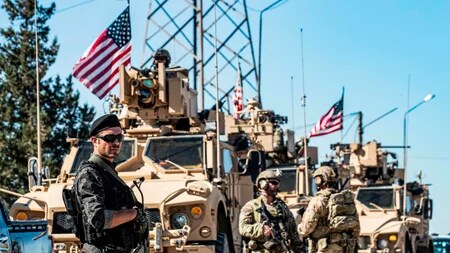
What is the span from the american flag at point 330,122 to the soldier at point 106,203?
1532 centimetres

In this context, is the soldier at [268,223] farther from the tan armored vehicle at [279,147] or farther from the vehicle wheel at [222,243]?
the tan armored vehicle at [279,147]

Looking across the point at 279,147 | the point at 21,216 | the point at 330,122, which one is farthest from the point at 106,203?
the point at 330,122

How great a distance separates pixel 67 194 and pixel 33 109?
1918cm

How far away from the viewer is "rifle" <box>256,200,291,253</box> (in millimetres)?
9141

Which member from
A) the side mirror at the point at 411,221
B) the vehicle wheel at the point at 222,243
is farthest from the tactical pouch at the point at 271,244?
the side mirror at the point at 411,221

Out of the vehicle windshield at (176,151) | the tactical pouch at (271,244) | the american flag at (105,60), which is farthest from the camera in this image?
the american flag at (105,60)

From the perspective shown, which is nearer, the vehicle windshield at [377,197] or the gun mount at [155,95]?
the gun mount at [155,95]

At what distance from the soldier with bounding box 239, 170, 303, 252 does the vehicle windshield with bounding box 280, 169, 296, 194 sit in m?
7.71

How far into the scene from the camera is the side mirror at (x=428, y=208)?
63.6ft

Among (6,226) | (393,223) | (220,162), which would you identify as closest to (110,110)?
(220,162)

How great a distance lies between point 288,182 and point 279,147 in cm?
289

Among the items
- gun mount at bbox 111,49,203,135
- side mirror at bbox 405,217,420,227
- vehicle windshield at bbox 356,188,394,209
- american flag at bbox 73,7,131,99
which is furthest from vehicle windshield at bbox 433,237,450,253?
gun mount at bbox 111,49,203,135

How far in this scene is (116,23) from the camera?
50.8 feet

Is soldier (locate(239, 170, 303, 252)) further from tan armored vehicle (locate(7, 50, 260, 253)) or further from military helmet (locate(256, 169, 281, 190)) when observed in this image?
tan armored vehicle (locate(7, 50, 260, 253))
